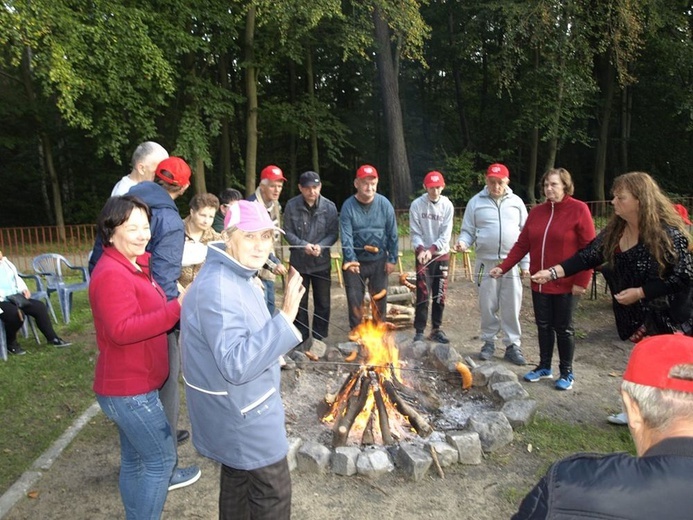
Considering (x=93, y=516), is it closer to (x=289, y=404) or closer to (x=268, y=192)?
(x=289, y=404)

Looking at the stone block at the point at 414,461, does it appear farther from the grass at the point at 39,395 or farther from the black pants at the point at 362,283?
the grass at the point at 39,395

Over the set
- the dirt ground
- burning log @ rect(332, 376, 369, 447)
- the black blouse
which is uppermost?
the black blouse

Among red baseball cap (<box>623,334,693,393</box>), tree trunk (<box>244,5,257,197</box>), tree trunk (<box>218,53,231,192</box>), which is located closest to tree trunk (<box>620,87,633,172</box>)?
tree trunk (<box>244,5,257,197</box>)

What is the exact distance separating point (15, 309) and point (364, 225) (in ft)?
13.6

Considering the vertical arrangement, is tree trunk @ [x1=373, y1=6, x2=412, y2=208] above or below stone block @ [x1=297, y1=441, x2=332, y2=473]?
above

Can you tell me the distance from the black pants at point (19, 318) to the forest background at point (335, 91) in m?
6.13

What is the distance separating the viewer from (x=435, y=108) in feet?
87.2

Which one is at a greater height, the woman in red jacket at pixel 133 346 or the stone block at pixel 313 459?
the woman in red jacket at pixel 133 346

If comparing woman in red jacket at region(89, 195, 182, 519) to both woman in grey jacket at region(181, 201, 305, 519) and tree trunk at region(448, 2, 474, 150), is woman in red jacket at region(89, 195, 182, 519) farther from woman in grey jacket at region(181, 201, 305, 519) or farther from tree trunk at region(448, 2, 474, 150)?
tree trunk at region(448, 2, 474, 150)

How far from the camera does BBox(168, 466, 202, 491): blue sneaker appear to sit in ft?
11.7

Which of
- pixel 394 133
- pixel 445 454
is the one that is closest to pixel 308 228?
pixel 445 454

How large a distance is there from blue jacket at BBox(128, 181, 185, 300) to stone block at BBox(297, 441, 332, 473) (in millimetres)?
1477

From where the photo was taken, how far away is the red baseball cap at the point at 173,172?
329 centimetres

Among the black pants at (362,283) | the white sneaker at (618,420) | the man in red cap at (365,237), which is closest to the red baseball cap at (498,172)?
the man in red cap at (365,237)
